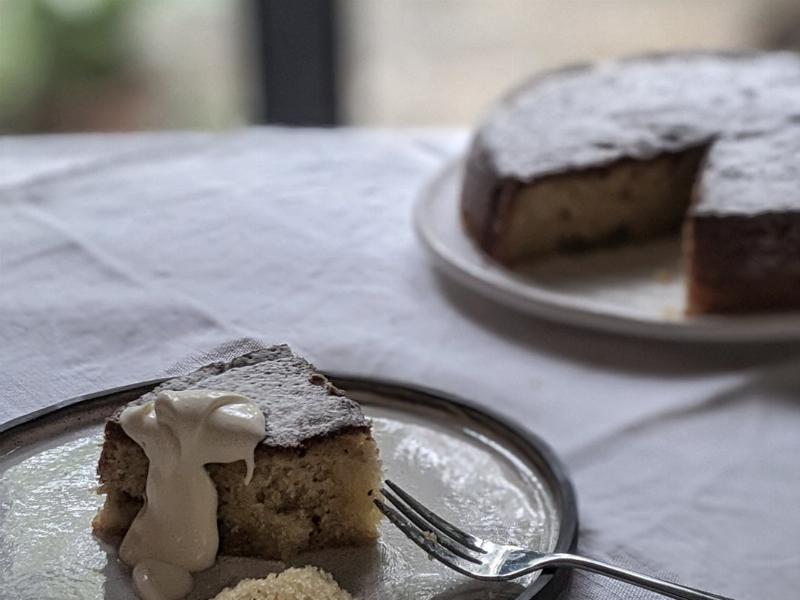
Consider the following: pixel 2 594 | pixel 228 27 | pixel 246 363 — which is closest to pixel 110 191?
pixel 246 363

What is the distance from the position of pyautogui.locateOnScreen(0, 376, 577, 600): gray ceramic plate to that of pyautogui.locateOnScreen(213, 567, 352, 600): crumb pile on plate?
0.7 inches

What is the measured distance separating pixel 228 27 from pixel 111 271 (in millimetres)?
1830

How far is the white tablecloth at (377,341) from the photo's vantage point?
95 centimetres

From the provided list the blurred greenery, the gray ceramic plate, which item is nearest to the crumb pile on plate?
the gray ceramic plate

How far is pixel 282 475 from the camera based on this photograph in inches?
29.0

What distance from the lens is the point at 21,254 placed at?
120cm

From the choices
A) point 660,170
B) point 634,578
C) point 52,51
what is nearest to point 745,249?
point 660,170

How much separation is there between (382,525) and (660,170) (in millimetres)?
1206

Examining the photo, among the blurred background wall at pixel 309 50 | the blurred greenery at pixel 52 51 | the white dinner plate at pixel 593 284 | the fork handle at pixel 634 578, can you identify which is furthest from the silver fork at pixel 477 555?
the blurred greenery at pixel 52 51

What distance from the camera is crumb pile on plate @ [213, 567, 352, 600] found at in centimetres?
67

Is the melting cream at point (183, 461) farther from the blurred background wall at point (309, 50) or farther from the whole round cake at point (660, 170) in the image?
the blurred background wall at point (309, 50)

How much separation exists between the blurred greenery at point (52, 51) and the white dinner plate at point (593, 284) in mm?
1541

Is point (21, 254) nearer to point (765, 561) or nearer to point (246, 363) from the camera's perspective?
point (246, 363)

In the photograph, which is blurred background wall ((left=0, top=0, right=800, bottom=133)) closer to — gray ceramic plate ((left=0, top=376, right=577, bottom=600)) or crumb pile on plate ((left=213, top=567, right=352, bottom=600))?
gray ceramic plate ((left=0, top=376, right=577, bottom=600))
